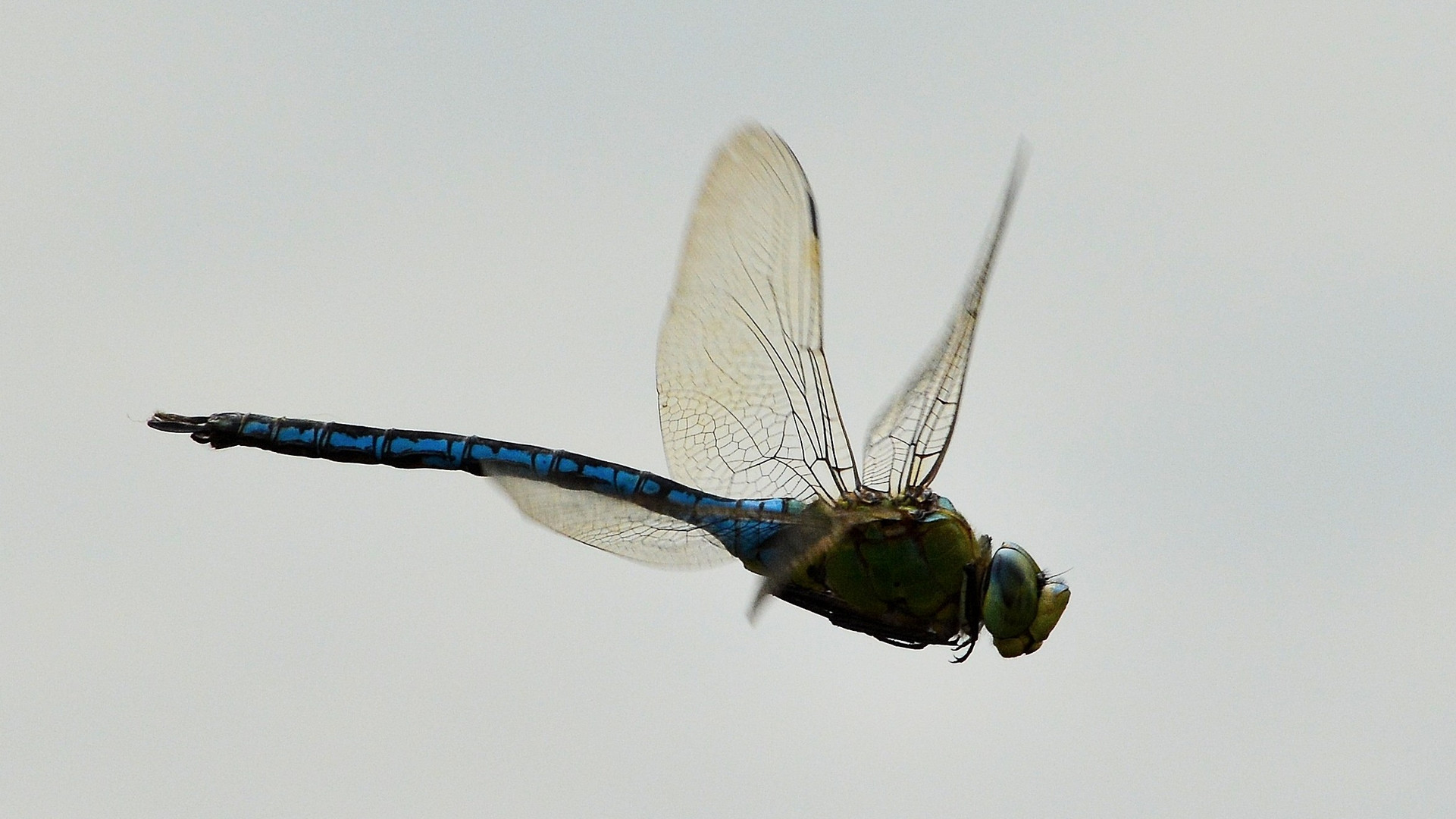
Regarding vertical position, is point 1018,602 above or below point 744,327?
below

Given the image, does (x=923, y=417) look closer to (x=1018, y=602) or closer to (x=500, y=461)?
(x=1018, y=602)

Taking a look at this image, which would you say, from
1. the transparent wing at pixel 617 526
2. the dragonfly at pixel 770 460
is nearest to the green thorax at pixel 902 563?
the dragonfly at pixel 770 460

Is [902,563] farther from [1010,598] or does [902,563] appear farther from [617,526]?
[617,526]

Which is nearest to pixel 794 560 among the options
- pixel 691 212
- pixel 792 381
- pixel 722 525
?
pixel 722 525

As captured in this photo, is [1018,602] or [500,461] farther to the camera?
[500,461]

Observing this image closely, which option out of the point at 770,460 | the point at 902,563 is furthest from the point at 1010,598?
the point at 770,460

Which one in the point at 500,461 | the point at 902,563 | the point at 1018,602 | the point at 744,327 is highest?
the point at 744,327

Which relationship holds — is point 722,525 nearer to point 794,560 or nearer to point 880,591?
point 794,560

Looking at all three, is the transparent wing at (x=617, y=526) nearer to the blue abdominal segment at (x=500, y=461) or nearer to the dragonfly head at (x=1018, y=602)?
the blue abdominal segment at (x=500, y=461)
